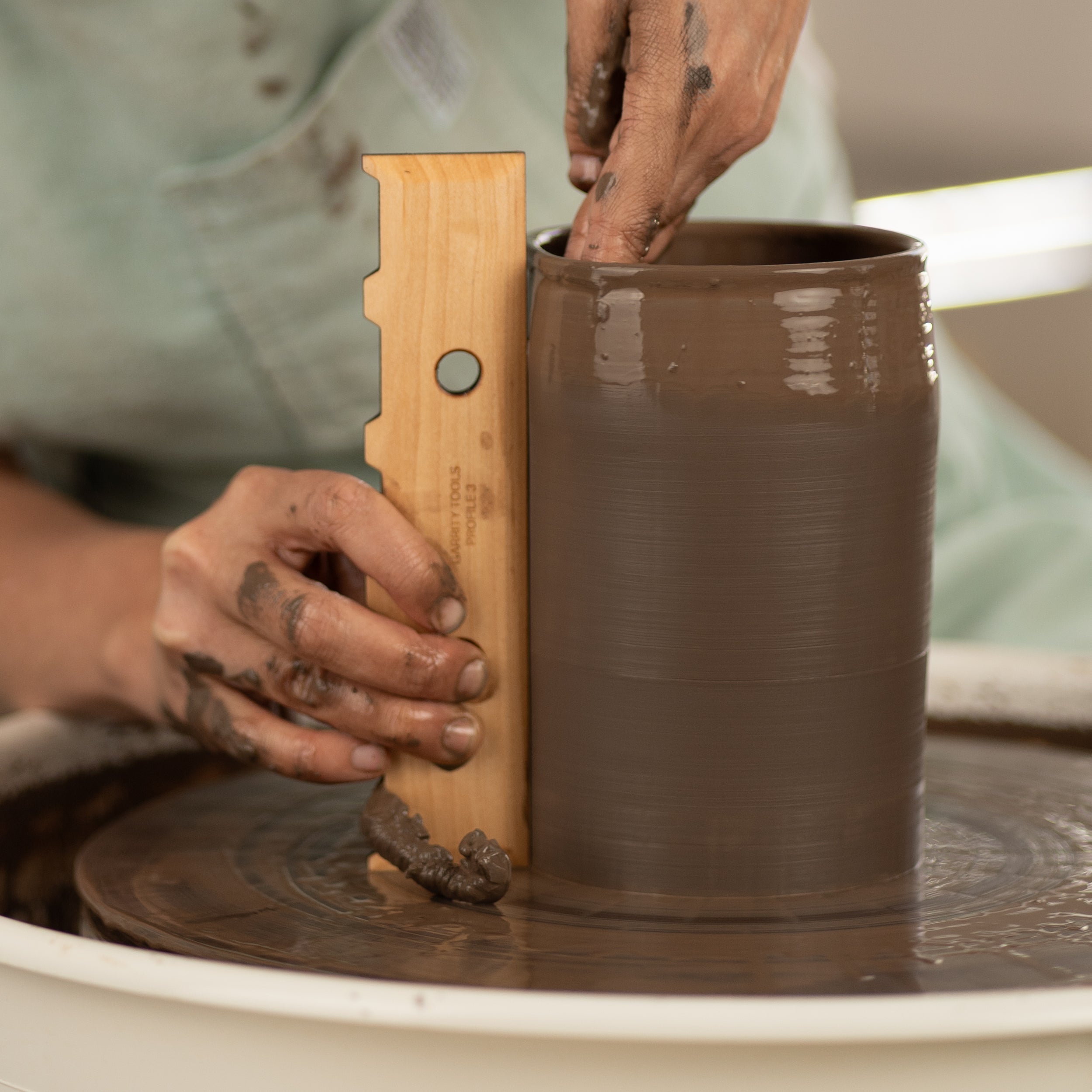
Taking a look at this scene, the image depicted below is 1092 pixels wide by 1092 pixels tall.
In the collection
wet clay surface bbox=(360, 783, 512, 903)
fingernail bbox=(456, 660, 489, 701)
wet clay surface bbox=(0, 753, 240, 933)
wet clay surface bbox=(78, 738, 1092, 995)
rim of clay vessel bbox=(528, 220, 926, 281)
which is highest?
rim of clay vessel bbox=(528, 220, 926, 281)

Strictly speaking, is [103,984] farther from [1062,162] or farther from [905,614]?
[1062,162]

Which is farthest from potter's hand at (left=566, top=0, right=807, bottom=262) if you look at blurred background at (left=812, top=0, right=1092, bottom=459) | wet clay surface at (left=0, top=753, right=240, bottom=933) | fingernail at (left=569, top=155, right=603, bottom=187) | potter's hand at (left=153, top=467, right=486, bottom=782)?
blurred background at (left=812, top=0, right=1092, bottom=459)

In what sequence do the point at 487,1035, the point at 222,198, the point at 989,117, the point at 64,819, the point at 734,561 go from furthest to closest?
the point at 989,117
the point at 222,198
the point at 64,819
the point at 734,561
the point at 487,1035

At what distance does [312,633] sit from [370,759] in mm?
77

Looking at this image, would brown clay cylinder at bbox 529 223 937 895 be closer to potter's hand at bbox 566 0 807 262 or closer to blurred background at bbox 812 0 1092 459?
potter's hand at bbox 566 0 807 262

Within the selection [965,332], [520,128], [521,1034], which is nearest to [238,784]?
[521,1034]

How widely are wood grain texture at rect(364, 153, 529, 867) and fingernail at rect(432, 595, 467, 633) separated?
19 mm

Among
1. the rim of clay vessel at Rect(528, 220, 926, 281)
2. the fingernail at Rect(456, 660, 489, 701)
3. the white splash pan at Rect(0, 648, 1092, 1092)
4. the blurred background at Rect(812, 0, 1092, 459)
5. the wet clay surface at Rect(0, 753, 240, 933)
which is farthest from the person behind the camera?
the blurred background at Rect(812, 0, 1092, 459)

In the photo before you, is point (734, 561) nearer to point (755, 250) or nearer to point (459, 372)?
point (755, 250)

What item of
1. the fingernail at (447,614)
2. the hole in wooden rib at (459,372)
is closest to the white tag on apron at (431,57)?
the hole in wooden rib at (459,372)

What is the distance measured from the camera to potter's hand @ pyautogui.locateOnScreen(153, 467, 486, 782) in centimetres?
74

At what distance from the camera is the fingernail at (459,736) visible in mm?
757

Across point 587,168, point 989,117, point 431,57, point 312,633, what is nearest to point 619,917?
point 312,633

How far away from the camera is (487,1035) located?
1.81 feet
